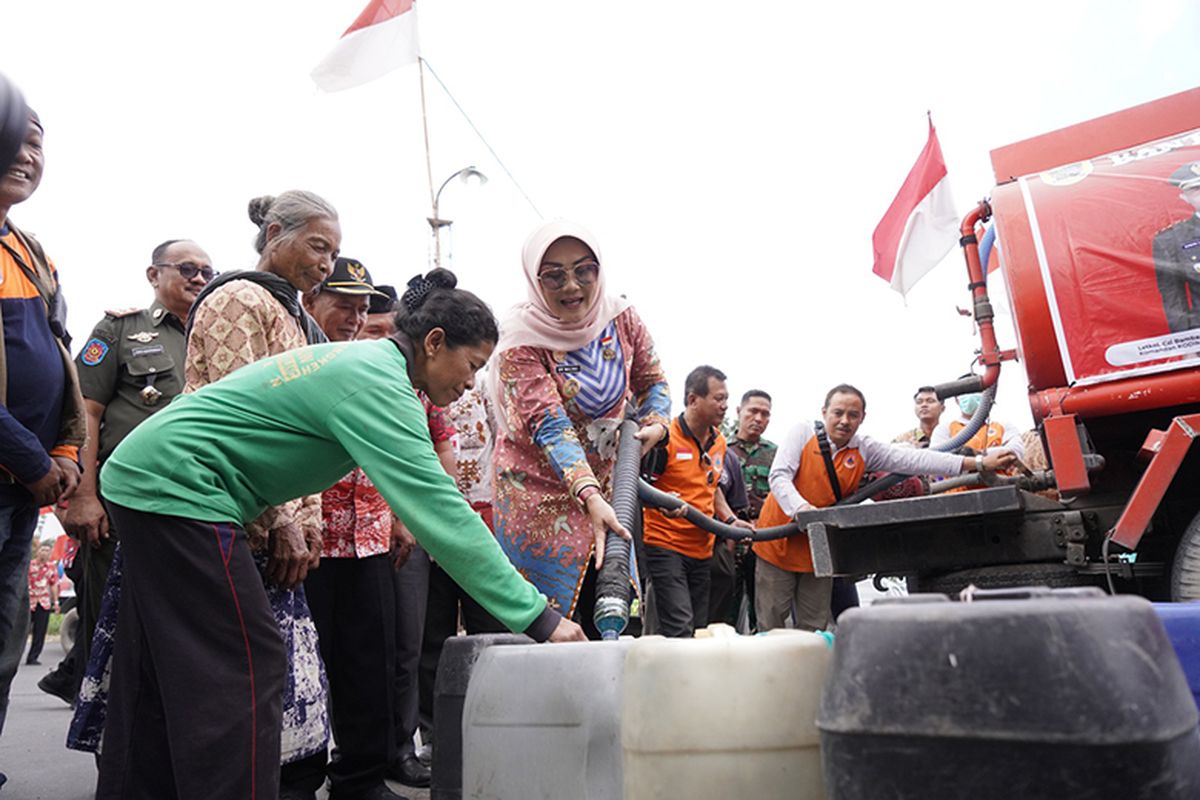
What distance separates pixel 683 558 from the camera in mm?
4793

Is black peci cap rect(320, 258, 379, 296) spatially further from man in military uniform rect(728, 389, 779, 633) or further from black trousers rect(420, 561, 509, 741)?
man in military uniform rect(728, 389, 779, 633)

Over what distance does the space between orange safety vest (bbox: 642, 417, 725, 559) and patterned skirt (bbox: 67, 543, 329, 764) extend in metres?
2.48

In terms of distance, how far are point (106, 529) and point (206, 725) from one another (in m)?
1.55

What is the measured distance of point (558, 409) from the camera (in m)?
2.68

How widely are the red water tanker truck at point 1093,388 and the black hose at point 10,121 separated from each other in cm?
327

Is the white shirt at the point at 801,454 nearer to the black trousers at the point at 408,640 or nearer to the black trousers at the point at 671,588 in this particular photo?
the black trousers at the point at 671,588

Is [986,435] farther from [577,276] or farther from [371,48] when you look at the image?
[371,48]

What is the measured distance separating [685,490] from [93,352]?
111 inches

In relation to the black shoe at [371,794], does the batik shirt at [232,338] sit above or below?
above

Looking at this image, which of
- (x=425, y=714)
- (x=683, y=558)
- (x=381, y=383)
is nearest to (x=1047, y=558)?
(x=683, y=558)

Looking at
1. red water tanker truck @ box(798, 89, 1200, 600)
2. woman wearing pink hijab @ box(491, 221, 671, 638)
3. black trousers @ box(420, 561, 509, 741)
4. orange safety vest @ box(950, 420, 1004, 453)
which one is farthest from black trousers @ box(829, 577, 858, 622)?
woman wearing pink hijab @ box(491, 221, 671, 638)

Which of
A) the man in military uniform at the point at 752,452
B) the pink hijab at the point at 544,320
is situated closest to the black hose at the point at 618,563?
the pink hijab at the point at 544,320

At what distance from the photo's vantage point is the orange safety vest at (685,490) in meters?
4.76

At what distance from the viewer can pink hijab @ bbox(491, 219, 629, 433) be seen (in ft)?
9.20
